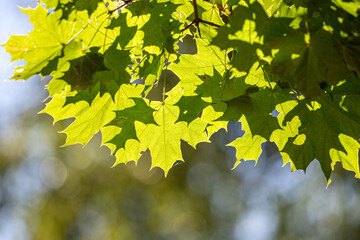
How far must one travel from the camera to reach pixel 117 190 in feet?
34.3

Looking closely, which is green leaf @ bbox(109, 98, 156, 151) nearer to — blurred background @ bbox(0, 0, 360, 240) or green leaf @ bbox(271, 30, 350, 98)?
green leaf @ bbox(271, 30, 350, 98)

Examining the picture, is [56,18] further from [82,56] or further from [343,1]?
[343,1]

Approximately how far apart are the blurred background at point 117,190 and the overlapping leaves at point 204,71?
8.13m

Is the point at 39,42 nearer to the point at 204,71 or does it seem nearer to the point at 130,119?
the point at 130,119

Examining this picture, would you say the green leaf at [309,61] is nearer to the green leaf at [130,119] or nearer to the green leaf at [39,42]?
the green leaf at [130,119]

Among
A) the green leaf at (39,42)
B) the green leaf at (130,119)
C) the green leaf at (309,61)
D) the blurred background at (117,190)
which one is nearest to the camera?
the green leaf at (309,61)

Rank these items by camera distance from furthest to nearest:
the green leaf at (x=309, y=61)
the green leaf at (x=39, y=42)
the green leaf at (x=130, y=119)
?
1. the green leaf at (x=130, y=119)
2. the green leaf at (x=39, y=42)
3. the green leaf at (x=309, y=61)

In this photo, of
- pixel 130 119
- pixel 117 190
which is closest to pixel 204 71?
pixel 130 119

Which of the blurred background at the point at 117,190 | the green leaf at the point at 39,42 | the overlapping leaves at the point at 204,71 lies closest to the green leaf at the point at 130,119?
the overlapping leaves at the point at 204,71

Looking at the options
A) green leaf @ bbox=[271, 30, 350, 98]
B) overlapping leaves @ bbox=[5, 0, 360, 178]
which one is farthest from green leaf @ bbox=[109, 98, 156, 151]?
green leaf @ bbox=[271, 30, 350, 98]

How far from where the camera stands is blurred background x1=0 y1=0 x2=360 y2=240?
1029cm

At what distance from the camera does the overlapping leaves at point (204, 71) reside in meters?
1.24

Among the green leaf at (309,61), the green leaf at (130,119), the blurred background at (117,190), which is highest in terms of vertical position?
the green leaf at (309,61)

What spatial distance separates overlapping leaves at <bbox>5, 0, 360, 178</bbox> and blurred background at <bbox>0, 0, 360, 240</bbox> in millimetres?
8129
